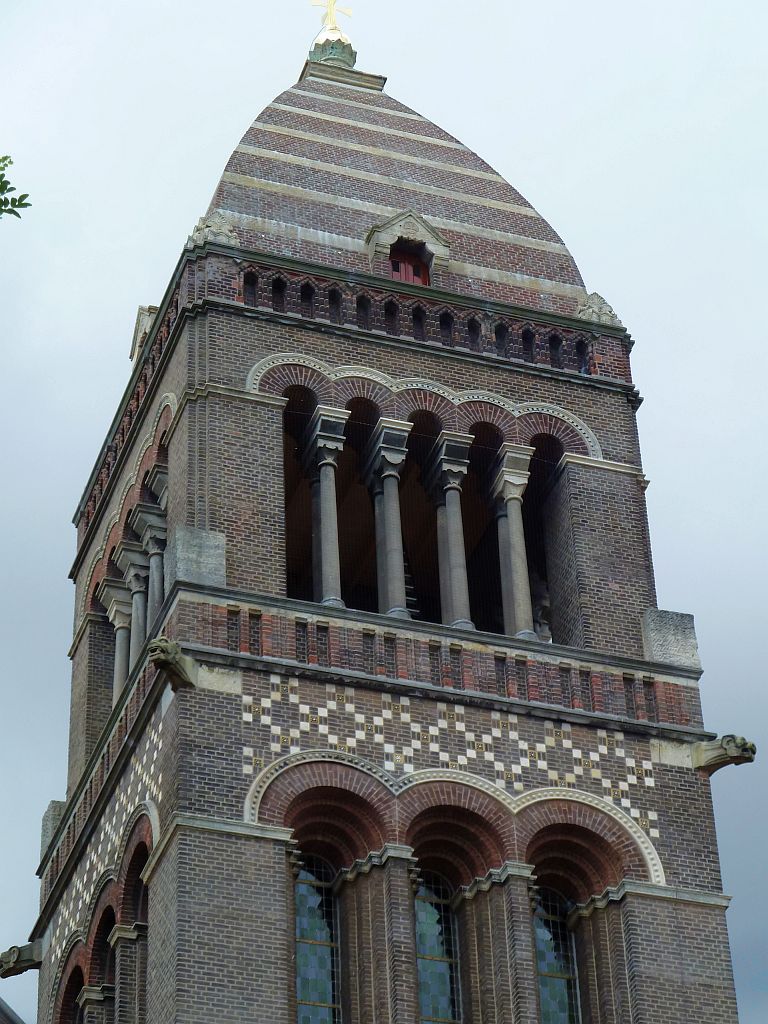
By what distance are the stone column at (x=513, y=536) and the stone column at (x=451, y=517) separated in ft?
1.94

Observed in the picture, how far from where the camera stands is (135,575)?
A: 44375mm

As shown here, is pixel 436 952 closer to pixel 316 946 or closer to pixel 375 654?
pixel 316 946

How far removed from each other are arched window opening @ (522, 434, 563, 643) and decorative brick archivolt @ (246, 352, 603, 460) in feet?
1.02

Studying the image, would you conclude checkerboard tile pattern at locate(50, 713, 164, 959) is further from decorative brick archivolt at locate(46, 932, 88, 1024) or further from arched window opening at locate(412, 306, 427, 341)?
arched window opening at locate(412, 306, 427, 341)

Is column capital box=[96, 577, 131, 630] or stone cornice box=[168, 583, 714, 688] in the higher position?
column capital box=[96, 577, 131, 630]

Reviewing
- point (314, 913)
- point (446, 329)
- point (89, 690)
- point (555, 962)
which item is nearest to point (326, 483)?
point (446, 329)

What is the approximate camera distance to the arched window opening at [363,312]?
1722 inches

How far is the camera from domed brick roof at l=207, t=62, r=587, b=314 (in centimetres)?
4522

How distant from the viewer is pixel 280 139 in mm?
47188

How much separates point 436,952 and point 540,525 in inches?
348

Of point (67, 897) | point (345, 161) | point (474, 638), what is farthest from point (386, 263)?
point (67, 897)

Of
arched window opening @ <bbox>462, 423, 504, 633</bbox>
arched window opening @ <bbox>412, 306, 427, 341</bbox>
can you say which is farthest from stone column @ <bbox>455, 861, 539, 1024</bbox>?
arched window opening @ <bbox>412, 306, 427, 341</bbox>

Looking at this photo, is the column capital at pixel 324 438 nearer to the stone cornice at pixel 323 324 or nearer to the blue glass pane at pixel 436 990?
the stone cornice at pixel 323 324

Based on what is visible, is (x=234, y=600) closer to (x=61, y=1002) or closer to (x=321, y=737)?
(x=321, y=737)
